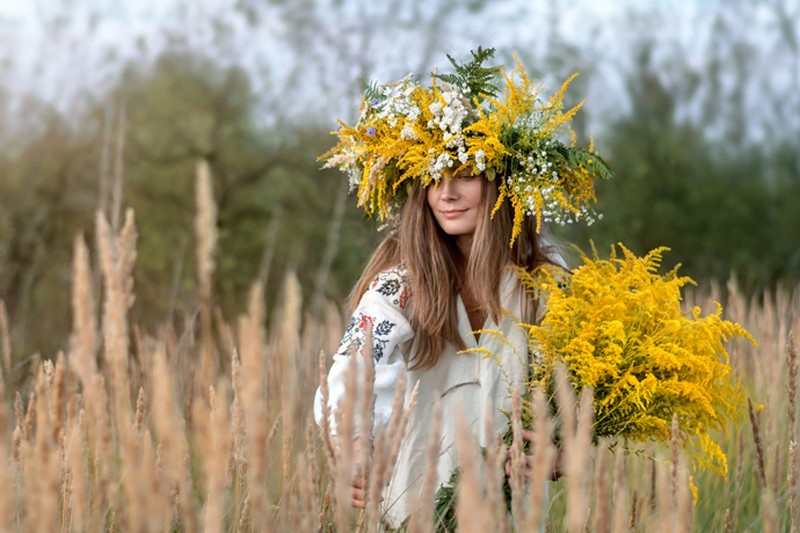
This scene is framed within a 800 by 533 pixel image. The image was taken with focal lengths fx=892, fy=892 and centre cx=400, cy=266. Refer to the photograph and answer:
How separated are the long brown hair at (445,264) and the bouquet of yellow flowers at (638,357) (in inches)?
12.7

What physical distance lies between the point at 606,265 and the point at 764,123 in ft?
26.8

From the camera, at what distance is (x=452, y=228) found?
250 centimetres

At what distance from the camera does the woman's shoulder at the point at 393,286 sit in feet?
8.07

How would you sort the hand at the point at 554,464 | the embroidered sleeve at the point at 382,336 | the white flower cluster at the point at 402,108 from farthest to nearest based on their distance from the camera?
the white flower cluster at the point at 402,108 < the embroidered sleeve at the point at 382,336 < the hand at the point at 554,464

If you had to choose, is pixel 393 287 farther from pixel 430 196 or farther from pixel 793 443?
pixel 793 443

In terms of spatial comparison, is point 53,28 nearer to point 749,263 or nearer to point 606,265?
point 606,265

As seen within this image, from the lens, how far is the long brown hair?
2441mm

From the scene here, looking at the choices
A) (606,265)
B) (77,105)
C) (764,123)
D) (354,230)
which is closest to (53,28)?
(77,105)

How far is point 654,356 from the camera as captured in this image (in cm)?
199

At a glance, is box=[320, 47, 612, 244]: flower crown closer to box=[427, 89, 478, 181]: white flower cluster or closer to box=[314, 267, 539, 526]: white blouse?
box=[427, 89, 478, 181]: white flower cluster

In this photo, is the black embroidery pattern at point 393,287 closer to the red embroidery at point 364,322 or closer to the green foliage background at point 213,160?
the red embroidery at point 364,322

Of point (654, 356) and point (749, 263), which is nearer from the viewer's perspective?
point (654, 356)

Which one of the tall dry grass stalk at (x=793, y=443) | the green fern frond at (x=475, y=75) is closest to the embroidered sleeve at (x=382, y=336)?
the green fern frond at (x=475, y=75)

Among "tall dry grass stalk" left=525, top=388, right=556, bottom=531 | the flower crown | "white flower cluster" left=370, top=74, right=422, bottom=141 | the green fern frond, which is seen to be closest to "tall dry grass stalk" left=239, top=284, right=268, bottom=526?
"tall dry grass stalk" left=525, top=388, right=556, bottom=531
